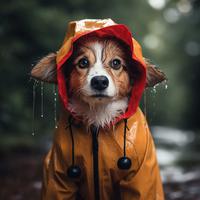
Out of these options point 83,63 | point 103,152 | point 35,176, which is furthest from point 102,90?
point 35,176

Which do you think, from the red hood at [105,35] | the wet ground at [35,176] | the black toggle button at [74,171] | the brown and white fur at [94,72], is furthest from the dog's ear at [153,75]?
the wet ground at [35,176]

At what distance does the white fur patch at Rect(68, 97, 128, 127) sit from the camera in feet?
13.5

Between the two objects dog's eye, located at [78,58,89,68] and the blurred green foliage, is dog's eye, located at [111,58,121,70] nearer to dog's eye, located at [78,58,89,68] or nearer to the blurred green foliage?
dog's eye, located at [78,58,89,68]

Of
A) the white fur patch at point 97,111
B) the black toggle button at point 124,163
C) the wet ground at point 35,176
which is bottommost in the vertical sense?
the wet ground at point 35,176

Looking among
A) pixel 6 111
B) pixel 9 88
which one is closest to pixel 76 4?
pixel 9 88

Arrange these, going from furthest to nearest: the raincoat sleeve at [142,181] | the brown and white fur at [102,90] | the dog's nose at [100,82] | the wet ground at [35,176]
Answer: the wet ground at [35,176], the raincoat sleeve at [142,181], the brown and white fur at [102,90], the dog's nose at [100,82]

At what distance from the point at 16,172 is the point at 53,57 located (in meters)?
4.14

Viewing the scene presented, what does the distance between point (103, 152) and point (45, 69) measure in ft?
3.03

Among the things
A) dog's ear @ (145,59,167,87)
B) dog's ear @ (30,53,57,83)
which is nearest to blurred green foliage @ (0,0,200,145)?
dog's ear @ (30,53,57,83)

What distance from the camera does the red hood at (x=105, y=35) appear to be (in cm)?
397

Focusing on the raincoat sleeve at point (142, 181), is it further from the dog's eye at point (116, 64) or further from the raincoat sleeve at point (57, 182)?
the dog's eye at point (116, 64)

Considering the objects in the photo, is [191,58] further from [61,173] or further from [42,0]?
[61,173]

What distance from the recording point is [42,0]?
1225 cm

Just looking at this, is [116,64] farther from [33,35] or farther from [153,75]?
[33,35]
